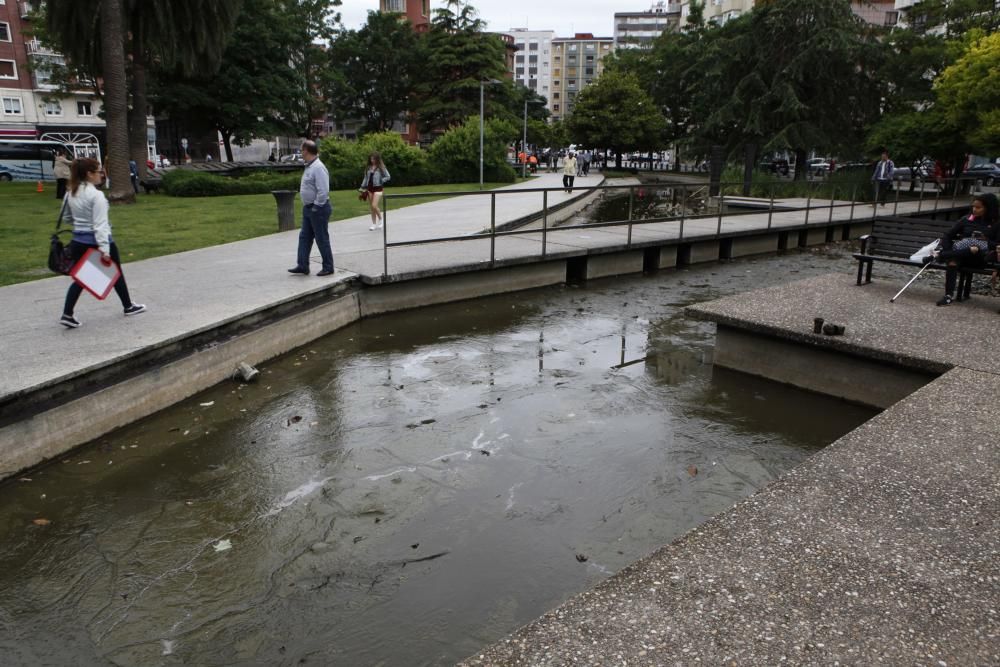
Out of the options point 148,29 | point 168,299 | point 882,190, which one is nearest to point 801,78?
point 882,190

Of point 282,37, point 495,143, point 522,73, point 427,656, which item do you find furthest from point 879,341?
point 522,73

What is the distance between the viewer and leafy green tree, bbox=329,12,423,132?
65938 mm

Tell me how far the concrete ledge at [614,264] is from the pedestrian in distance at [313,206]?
522cm

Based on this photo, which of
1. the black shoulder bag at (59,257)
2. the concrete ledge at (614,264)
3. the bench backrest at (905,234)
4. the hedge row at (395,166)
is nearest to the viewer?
the black shoulder bag at (59,257)

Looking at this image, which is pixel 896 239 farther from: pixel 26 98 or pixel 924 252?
pixel 26 98

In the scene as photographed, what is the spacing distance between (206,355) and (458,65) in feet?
182

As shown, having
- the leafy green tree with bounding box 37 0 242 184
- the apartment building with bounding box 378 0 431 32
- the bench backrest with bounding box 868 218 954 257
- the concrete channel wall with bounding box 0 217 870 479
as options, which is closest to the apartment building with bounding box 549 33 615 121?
the apartment building with bounding box 378 0 431 32

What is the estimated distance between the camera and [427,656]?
134 inches

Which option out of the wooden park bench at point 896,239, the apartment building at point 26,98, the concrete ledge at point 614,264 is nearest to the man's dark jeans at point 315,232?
the concrete ledge at point 614,264

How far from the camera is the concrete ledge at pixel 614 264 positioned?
1291 cm

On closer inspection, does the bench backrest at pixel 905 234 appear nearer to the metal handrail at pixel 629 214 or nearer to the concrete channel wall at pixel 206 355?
the metal handrail at pixel 629 214

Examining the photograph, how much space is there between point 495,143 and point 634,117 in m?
26.8

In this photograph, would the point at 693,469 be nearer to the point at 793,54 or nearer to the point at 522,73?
the point at 793,54

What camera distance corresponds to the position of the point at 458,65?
57.7 meters
